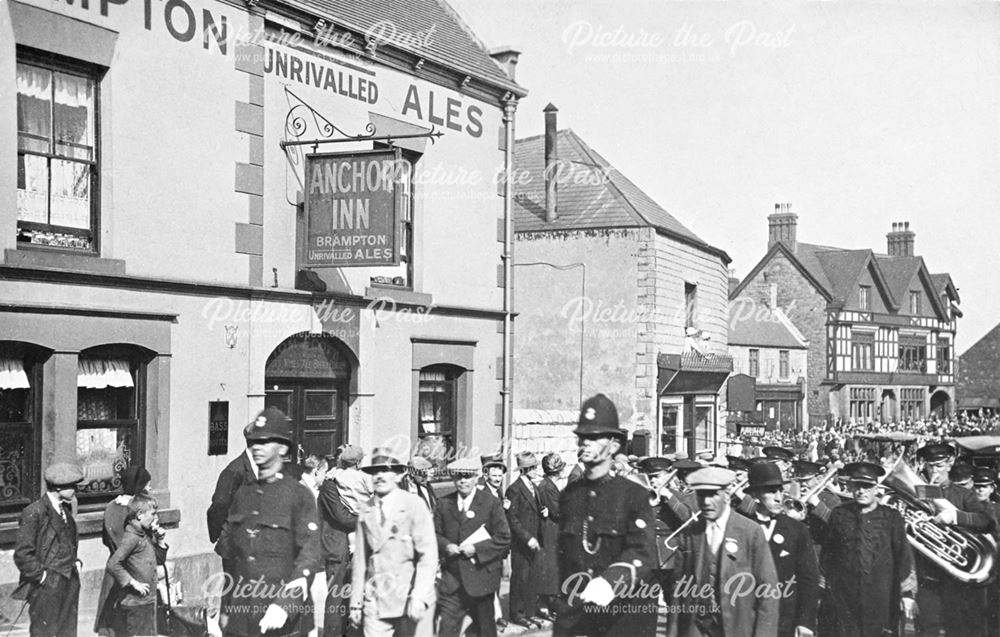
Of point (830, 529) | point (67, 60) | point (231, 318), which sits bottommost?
point (830, 529)

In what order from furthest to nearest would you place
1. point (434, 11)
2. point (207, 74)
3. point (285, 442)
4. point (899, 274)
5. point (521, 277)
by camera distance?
1. point (899, 274)
2. point (521, 277)
3. point (434, 11)
4. point (207, 74)
5. point (285, 442)

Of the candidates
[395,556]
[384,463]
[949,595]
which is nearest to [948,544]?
[949,595]

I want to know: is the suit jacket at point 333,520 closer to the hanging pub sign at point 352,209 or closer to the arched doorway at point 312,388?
the arched doorway at point 312,388

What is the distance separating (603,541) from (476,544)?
182 centimetres

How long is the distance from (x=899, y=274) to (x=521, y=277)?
36.6 meters

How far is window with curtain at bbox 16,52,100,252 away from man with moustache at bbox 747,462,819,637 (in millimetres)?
7274

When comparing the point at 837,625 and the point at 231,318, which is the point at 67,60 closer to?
the point at 231,318

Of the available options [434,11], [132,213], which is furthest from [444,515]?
[434,11]

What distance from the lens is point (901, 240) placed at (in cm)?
6034

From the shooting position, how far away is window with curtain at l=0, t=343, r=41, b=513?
9.88 metres

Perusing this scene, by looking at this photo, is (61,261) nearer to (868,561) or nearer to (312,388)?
(312,388)

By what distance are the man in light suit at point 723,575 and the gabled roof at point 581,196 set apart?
18540mm

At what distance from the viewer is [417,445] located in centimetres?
1502

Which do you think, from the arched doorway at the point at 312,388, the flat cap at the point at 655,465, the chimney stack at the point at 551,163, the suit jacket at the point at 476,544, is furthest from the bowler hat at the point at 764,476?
the chimney stack at the point at 551,163
